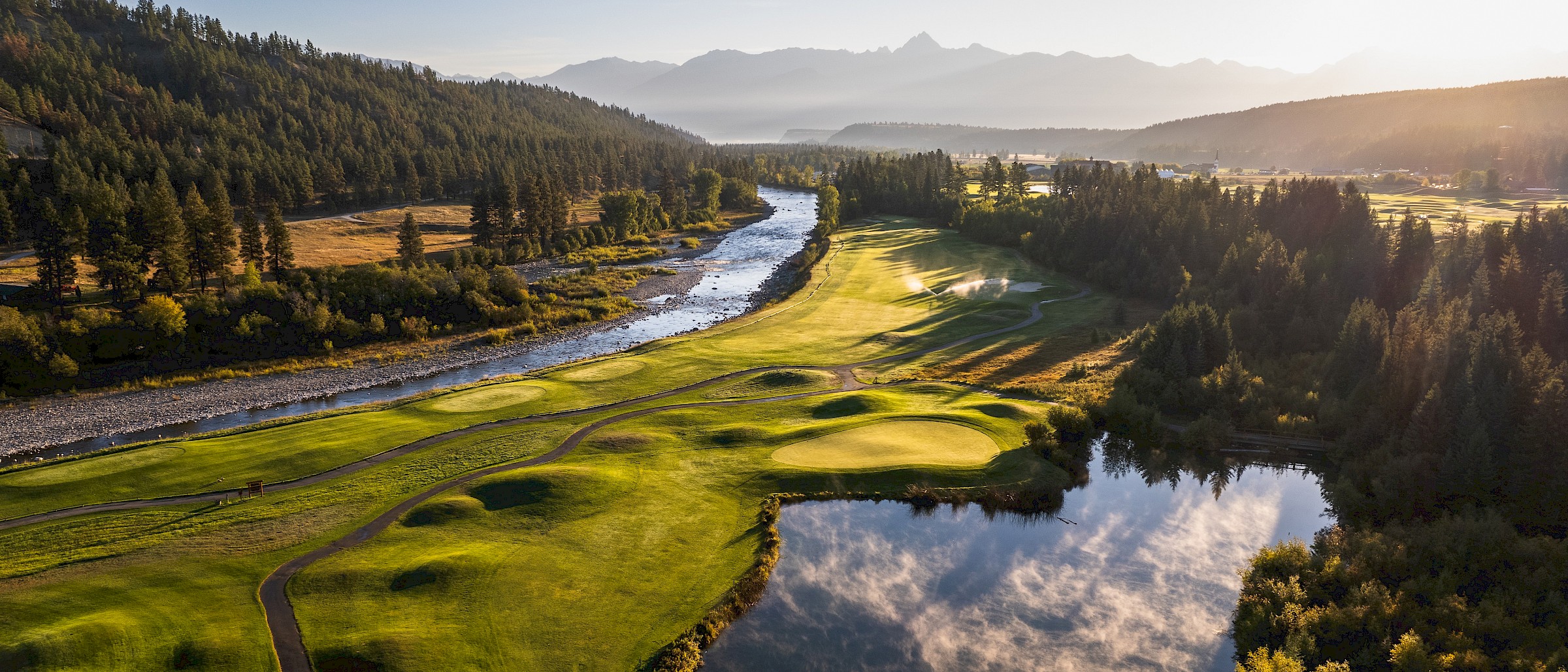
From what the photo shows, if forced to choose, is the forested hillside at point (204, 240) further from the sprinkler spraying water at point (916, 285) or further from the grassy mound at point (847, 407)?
the grassy mound at point (847, 407)

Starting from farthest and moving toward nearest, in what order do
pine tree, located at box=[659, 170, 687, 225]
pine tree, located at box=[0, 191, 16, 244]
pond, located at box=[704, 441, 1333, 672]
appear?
pine tree, located at box=[659, 170, 687, 225] < pine tree, located at box=[0, 191, 16, 244] < pond, located at box=[704, 441, 1333, 672]

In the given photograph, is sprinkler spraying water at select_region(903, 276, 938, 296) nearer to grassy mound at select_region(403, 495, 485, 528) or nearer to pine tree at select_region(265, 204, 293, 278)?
Result: grassy mound at select_region(403, 495, 485, 528)

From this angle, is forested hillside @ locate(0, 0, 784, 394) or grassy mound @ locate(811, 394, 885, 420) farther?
forested hillside @ locate(0, 0, 784, 394)

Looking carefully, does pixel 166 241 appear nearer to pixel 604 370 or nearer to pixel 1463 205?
pixel 604 370

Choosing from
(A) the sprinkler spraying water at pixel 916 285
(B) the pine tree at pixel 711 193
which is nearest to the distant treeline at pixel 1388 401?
(A) the sprinkler spraying water at pixel 916 285

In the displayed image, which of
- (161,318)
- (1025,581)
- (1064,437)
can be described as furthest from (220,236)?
(1025,581)

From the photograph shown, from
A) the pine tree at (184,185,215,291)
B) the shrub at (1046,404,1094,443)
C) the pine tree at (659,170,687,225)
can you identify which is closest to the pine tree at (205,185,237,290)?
the pine tree at (184,185,215,291)

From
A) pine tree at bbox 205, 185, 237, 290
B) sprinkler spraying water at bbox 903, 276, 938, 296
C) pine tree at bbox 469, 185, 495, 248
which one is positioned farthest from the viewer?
pine tree at bbox 469, 185, 495, 248
